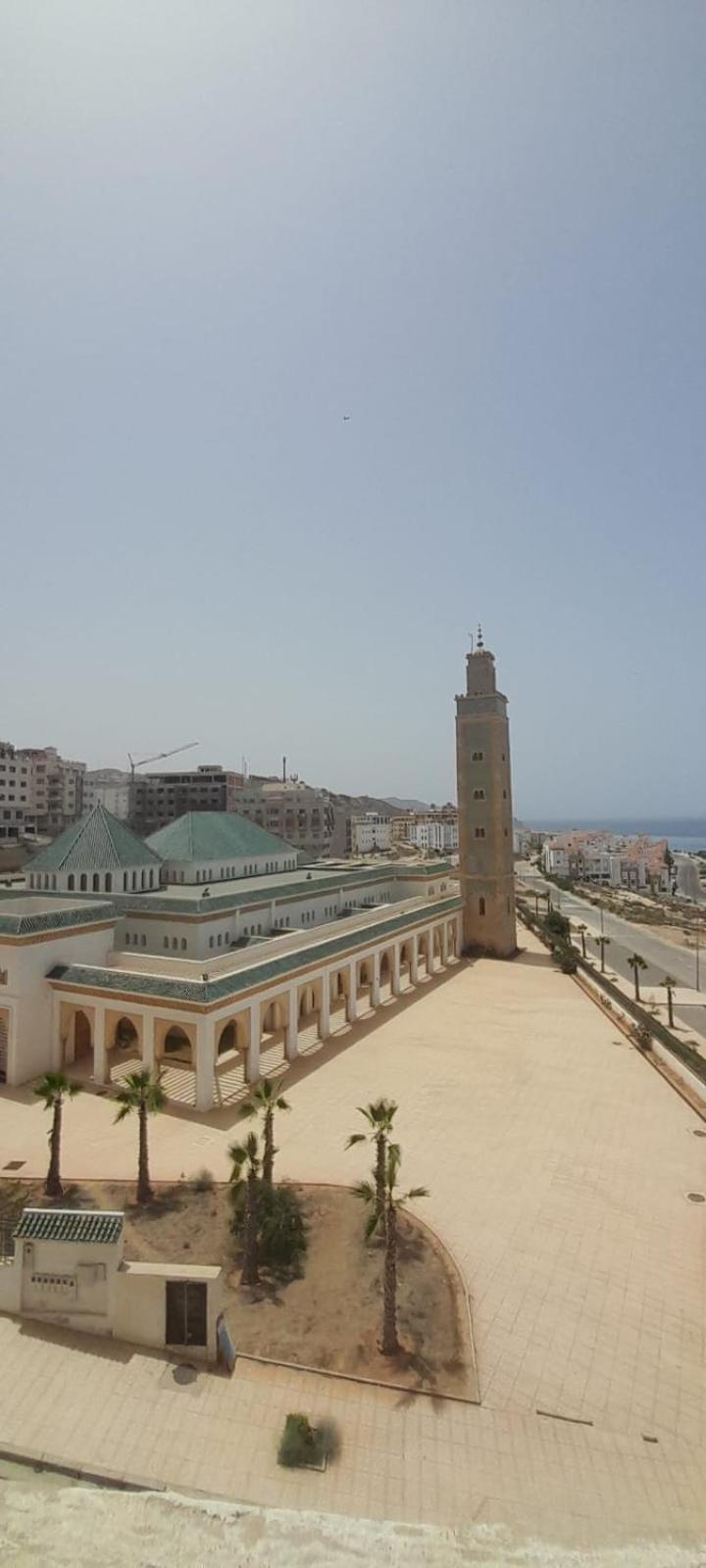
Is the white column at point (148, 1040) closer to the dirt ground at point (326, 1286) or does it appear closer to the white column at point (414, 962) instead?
the dirt ground at point (326, 1286)

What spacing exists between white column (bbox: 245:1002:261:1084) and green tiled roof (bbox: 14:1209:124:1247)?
13.1m

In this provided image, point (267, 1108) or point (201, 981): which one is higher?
point (201, 981)

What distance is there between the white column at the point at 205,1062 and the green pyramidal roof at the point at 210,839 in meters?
17.5

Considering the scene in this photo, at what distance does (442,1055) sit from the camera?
32375mm

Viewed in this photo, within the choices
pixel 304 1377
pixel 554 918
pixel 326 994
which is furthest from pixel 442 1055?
pixel 554 918

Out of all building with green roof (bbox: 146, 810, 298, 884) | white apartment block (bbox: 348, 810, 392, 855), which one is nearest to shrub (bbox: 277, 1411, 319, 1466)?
building with green roof (bbox: 146, 810, 298, 884)

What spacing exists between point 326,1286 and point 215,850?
99.1 ft

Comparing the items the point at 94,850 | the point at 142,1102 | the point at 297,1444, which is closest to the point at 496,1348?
the point at 297,1444

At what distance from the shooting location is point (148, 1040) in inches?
1043

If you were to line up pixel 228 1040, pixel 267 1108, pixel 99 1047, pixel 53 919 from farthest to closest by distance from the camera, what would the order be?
pixel 228 1040 < pixel 53 919 < pixel 99 1047 < pixel 267 1108

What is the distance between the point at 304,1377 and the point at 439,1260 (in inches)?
180

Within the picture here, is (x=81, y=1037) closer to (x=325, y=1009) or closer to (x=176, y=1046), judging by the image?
(x=176, y=1046)

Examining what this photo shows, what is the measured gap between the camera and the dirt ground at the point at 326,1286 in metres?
14.1

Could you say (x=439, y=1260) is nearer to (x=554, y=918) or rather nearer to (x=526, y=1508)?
(x=526, y=1508)
